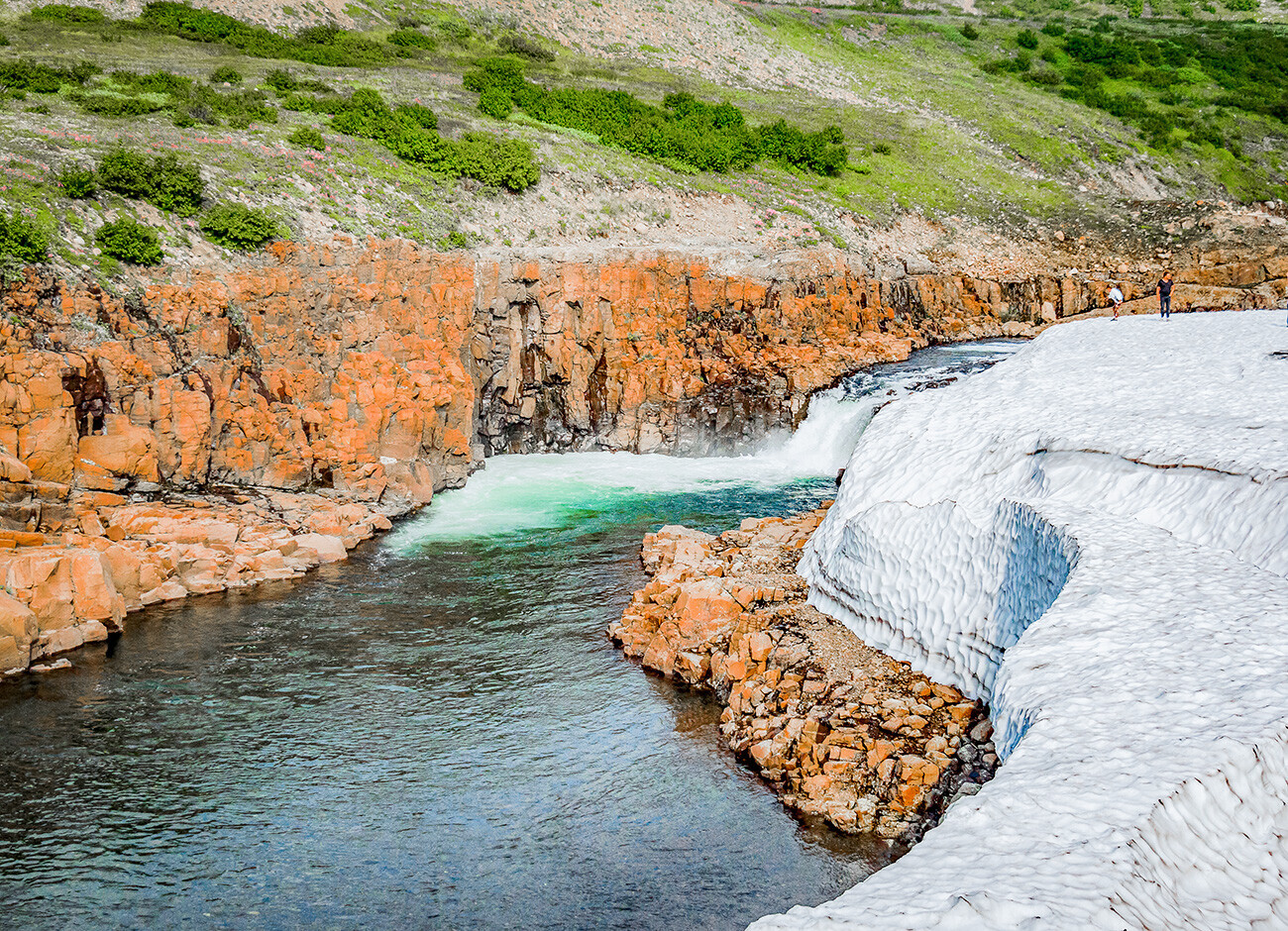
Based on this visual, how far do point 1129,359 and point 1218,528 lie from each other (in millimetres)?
14720

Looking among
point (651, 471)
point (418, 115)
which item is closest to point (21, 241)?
point (651, 471)

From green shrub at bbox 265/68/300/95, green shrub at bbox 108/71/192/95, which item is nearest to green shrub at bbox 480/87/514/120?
green shrub at bbox 265/68/300/95

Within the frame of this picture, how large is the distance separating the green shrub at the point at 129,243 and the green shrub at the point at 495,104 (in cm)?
2549

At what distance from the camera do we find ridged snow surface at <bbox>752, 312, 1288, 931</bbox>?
766cm

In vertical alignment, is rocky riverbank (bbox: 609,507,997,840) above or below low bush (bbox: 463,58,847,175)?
below

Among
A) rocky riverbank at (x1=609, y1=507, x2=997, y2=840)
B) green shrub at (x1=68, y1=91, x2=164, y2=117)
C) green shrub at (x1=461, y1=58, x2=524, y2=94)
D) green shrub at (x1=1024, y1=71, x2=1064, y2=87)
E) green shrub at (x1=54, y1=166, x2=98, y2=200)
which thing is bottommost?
rocky riverbank at (x1=609, y1=507, x2=997, y2=840)

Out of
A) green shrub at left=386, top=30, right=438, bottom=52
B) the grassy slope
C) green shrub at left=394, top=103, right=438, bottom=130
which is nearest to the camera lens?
the grassy slope

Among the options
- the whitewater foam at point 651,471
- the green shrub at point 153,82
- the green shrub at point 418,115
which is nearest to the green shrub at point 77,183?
the green shrub at point 153,82

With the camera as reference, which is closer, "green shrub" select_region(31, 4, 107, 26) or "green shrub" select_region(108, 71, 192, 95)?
"green shrub" select_region(108, 71, 192, 95)

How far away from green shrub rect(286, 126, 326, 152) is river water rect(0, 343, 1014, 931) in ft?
Answer: 79.7

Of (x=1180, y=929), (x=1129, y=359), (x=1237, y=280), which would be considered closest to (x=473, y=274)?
(x=1129, y=359)

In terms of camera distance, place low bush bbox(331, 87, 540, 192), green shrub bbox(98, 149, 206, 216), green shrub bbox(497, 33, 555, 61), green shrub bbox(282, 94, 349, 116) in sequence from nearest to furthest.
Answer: green shrub bbox(98, 149, 206, 216) → low bush bbox(331, 87, 540, 192) → green shrub bbox(282, 94, 349, 116) → green shrub bbox(497, 33, 555, 61)

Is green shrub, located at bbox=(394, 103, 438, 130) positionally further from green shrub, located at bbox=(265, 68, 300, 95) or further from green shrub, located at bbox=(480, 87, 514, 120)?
green shrub, located at bbox=(265, 68, 300, 95)

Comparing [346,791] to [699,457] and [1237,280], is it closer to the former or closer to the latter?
[699,457]
